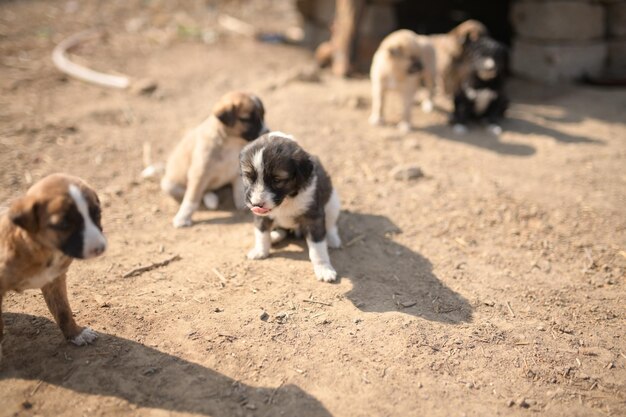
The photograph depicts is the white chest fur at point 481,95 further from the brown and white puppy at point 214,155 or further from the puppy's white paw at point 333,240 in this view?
the puppy's white paw at point 333,240

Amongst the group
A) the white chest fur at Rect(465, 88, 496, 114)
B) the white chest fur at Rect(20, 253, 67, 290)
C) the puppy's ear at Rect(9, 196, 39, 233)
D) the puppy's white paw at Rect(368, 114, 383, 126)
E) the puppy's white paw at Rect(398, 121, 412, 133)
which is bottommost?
the puppy's white paw at Rect(398, 121, 412, 133)

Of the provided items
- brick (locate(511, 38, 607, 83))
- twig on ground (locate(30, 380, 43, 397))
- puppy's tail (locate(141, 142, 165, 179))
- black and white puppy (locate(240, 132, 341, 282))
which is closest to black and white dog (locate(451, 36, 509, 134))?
brick (locate(511, 38, 607, 83))

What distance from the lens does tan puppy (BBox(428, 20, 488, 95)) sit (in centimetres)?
908

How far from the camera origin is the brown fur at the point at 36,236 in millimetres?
3467

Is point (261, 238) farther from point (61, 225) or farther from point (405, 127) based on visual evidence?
point (405, 127)

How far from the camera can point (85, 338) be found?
423cm

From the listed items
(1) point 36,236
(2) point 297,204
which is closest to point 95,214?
(1) point 36,236

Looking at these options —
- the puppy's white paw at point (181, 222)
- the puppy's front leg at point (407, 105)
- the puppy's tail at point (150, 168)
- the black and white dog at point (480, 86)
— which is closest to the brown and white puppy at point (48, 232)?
the puppy's white paw at point (181, 222)

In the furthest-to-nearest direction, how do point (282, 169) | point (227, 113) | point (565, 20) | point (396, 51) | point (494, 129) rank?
point (565, 20)
point (494, 129)
point (396, 51)
point (227, 113)
point (282, 169)

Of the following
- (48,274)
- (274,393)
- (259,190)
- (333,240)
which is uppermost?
(259,190)

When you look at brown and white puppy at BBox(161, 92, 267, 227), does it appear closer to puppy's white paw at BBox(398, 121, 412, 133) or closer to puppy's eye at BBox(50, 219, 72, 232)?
puppy's eye at BBox(50, 219, 72, 232)

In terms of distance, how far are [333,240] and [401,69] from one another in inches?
→ 157

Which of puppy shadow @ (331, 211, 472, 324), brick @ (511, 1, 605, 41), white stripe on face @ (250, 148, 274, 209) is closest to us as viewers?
white stripe on face @ (250, 148, 274, 209)

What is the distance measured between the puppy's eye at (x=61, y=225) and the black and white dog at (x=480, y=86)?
23.1ft
